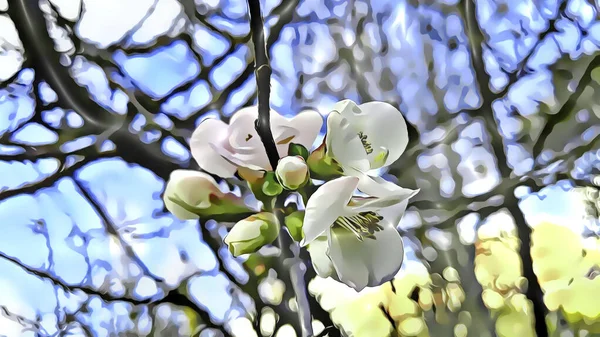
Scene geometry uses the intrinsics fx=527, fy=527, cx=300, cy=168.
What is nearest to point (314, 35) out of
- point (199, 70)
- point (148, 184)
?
point (199, 70)

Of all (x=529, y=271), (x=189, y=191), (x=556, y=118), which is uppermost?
(x=189, y=191)

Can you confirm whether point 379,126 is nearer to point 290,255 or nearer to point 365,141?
point 365,141

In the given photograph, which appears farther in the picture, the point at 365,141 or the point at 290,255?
the point at 290,255

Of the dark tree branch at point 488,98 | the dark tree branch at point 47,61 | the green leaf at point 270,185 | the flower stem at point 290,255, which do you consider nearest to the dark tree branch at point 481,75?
the dark tree branch at point 488,98

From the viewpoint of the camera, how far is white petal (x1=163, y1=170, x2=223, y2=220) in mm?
489

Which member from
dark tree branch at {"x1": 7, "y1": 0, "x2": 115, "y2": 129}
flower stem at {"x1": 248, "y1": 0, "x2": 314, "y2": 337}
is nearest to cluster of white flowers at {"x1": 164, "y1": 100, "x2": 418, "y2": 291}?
flower stem at {"x1": 248, "y1": 0, "x2": 314, "y2": 337}

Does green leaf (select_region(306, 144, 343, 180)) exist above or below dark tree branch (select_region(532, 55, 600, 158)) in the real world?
above

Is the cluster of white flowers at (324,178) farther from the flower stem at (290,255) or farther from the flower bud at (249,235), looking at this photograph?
the flower stem at (290,255)

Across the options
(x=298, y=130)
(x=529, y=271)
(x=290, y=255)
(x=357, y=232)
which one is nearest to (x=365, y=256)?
(x=357, y=232)

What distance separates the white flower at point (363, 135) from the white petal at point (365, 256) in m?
0.06

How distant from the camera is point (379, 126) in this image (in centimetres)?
48

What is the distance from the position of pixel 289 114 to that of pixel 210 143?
0.91ft

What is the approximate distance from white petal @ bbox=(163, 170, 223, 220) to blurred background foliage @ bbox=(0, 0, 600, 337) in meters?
0.20

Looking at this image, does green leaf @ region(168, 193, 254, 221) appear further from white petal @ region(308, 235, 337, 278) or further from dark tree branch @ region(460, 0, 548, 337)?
dark tree branch @ region(460, 0, 548, 337)
